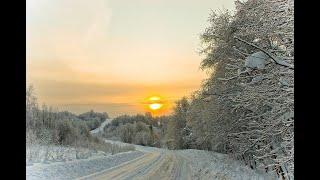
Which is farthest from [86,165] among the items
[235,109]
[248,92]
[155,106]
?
[248,92]

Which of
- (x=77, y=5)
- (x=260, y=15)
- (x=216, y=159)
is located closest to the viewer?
(x=260, y=15)

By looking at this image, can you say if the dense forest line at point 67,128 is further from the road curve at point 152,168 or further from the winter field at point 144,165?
the road curve at point 152,168

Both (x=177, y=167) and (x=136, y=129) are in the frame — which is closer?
(x=136, y=129)

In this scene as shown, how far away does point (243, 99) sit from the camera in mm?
3836

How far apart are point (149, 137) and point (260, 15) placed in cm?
299

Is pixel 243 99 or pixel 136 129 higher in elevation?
pixel 243 99

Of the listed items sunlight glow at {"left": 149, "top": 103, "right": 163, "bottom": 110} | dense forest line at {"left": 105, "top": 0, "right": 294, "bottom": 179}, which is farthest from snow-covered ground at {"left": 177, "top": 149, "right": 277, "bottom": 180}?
sunlight glow at {"left": 149, "top": 103, "right": 163, "bottom": 110}

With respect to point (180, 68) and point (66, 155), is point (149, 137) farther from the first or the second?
point (180, 68)

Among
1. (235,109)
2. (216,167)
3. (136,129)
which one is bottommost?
(216,167)

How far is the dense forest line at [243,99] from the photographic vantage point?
263cm

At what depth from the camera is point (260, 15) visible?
3.25m

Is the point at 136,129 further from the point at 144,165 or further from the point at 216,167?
the point at 144,165
